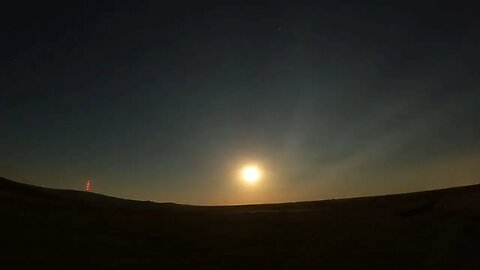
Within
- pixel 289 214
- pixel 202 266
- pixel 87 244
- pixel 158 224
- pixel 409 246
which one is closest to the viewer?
pixel 202 266

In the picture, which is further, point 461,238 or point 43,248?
point 461,238

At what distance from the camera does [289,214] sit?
58.7 feet

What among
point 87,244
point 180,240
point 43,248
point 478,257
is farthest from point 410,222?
point 43,248

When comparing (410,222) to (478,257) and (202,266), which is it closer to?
(478,257)

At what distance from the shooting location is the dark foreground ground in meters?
11.9

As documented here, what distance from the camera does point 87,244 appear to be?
504 inches

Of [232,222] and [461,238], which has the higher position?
[232,222]

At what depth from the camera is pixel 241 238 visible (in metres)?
14.9

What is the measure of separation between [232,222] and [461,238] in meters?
7.00

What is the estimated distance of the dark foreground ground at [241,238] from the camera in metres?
11.9

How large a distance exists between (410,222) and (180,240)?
7524 millimetres

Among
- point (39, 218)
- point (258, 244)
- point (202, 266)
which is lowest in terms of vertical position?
point (202, 266)

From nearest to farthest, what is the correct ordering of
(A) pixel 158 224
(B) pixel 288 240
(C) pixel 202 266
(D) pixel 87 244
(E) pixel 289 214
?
(C) pixel 202 266 → (D) pixel 87 244 → (B) pixel 288 240 → (A) pixel 158 224 → (E) pixel 289 214

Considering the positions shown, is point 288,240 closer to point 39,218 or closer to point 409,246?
point 409,246
